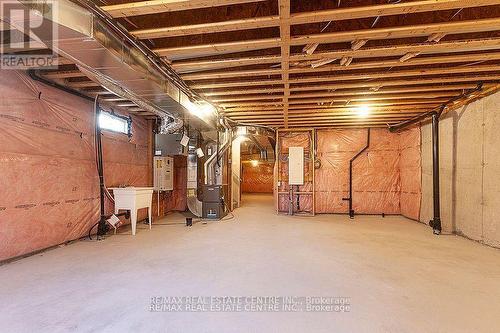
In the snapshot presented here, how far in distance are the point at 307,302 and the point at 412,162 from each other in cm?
521

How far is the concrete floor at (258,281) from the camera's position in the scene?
176cm

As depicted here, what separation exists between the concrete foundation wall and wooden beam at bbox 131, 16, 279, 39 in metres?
3.51

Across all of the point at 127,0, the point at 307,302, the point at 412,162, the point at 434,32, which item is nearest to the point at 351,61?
the point at 434,32

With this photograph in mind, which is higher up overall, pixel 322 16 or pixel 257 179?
pixel 322 16

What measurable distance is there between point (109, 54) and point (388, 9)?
2284 millimetres

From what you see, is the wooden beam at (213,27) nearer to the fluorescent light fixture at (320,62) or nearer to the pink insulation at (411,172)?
the fluorescent light fixture at (320,62)

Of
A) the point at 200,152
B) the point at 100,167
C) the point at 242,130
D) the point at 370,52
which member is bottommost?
the point at 100,167

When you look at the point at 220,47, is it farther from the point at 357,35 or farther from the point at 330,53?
the point at 357,35

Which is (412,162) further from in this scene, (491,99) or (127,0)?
(127,0)

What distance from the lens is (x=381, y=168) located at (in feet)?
21.7

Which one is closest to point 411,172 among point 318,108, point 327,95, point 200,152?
point 318,108

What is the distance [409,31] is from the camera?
2.32 metres

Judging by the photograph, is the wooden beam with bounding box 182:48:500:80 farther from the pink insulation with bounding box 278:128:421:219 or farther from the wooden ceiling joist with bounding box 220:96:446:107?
the pink insulation with bounding box 278:128:421:219

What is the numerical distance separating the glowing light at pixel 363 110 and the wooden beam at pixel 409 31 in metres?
2.42
